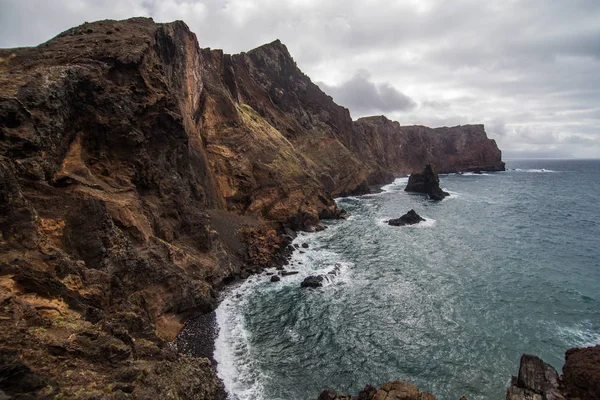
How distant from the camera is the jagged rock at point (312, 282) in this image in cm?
3006

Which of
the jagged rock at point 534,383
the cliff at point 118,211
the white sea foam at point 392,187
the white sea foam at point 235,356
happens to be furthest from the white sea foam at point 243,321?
the white sea foam at point 392,187

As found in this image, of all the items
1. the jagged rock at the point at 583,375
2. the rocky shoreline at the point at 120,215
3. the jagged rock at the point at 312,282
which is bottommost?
the jagged rock at the point at 312,282

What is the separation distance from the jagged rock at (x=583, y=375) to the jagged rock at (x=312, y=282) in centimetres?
1856

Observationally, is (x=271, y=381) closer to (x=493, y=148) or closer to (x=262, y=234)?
(x=262, y=234)

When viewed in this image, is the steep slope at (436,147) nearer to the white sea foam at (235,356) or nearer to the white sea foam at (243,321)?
the white sea foam at (243,321)

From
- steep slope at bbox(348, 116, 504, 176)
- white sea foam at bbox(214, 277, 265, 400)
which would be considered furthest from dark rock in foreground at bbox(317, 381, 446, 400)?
steep slope at bbox(348, 116, 504, 176)

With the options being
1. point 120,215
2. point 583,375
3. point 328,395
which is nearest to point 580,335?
point 583,375

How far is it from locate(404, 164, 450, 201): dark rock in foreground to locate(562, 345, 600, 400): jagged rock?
6961cm

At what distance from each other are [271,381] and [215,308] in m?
9.29

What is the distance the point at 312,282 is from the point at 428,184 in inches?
2718

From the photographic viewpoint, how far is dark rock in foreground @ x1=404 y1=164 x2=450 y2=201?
83312 mm

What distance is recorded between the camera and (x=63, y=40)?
24.5m

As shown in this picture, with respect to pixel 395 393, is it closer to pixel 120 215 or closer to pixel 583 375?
pixel 583 375

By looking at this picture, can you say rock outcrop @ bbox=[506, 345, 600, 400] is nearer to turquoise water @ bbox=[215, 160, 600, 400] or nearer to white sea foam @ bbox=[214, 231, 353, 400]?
turquoise water @ bbox=[215, 160, 600, 400]
